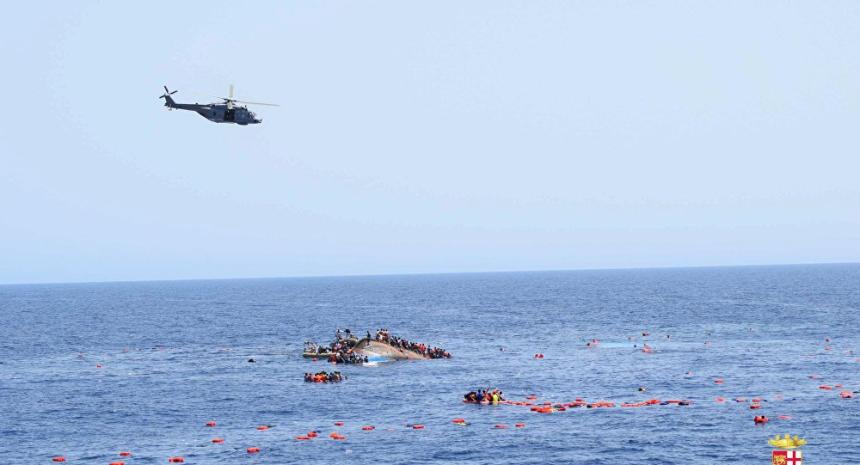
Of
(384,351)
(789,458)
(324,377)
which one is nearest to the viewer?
(789,458)

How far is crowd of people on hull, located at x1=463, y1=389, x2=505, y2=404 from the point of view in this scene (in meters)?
94.5

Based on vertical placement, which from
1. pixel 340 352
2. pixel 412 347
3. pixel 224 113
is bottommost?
pixel 340 352

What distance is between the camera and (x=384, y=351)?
129625 mm

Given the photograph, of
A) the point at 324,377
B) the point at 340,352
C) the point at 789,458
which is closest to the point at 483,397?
the point at 324,377

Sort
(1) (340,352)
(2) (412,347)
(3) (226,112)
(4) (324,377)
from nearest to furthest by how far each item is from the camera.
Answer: (3) (226,112)
(4) (324,377)
(1) (340,352)
(2) (412,347)

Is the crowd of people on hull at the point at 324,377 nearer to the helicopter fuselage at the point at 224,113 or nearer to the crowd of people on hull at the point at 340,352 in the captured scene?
the crowd of people on hull at the point at 340,352

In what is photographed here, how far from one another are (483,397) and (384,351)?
36.5m

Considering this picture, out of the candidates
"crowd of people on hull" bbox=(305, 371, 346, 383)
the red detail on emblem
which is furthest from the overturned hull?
the red detail on emblem

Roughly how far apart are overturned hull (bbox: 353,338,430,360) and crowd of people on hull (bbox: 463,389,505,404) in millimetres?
34028

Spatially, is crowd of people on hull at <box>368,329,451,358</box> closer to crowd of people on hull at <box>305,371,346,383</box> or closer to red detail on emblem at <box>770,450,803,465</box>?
crowd of people on hull at <box>305,371,346,383</box>

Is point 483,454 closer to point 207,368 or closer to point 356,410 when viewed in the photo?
point 356,410

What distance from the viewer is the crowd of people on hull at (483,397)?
94500 millimetres

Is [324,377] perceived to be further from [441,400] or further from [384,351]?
[384,351]

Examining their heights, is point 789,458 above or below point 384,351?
above
